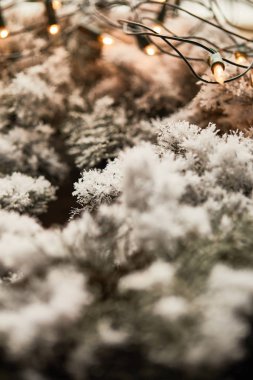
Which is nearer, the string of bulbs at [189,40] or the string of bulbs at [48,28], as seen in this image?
the string of bulbs at [189,40]

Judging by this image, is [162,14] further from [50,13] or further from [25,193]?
[25,193]

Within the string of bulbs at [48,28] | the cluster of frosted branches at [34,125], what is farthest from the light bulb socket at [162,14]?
the cluster of frosted branches at [34,125]

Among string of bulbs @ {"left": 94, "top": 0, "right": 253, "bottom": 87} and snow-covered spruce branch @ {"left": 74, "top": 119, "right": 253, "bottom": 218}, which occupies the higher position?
string of bulbs @ {"left": 94, "top": 0, "right": 253, "bottom": 87}

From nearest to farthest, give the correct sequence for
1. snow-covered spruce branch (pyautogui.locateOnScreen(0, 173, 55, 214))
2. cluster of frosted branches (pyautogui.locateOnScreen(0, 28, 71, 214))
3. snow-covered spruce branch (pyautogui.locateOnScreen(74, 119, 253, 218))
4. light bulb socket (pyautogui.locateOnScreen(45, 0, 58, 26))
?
snow-covered spruce branch (pyautogui.locateOnScreen(74, 119, 253, 218)), snow-covered spruce branch (pyautogui.locateOnScreen(0, 173, 55, 214)), cluster of frosted branches (pyautogui.locateOnScreen(0, 28, 71, 214)), light bulb socket (pyautogui.locateOnScreen(45, 0, 58, 26))

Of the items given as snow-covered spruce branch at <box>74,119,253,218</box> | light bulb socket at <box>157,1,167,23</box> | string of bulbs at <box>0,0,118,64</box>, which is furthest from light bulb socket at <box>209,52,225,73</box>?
light bulb socket at <box>157,1,167,23</box>

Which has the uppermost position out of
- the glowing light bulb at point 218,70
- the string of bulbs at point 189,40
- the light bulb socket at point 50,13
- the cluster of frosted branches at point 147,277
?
the light bulb socket at point 50,13

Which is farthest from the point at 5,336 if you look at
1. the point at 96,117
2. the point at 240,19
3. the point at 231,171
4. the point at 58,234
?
the point at 240,19

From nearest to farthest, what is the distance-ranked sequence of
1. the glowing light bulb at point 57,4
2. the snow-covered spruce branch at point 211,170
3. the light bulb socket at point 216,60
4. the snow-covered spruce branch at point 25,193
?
the snow-covered spruce branch at point 211,170 < the light bulb socket at point 216,60 < the snow-covered spruce branch at point 25,193 < the glowing light bulb at point 57,4

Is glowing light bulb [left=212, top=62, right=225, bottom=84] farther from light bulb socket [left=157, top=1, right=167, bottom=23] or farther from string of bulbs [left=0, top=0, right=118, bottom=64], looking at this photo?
light bulb socket [left=157, top=1, right=167, bottom=23]

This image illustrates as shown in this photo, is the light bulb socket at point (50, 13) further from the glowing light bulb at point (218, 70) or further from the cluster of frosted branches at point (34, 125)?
the glowing light bulb at point (218, 70)
